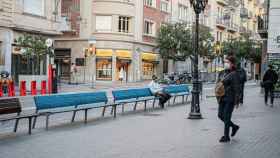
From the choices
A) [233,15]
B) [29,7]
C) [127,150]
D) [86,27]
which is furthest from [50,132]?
[233,15]

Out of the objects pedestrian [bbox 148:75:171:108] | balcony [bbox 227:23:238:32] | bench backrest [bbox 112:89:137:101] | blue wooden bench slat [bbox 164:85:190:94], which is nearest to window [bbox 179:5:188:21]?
balcony [bbox 227:23:238:32]

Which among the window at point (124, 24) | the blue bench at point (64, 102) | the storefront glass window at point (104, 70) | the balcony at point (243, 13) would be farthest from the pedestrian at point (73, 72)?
the balcony at point (243, 13)

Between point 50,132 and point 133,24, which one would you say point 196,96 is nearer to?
point 50,132

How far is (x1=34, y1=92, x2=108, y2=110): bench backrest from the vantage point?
12641 millimetres

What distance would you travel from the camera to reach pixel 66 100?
13836 mm

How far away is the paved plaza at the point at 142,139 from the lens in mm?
8914

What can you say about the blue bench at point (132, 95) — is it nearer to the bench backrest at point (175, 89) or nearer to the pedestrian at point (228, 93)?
the bench backrest at point (175, 89)

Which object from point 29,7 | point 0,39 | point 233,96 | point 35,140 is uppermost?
point 29,7

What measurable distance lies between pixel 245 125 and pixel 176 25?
39.5m

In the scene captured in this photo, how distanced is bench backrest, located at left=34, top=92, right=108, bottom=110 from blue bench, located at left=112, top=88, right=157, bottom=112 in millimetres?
1287

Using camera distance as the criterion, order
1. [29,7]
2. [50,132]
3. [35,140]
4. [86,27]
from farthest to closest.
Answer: [86,27] < [29,7] < [50,132] < [35,140]

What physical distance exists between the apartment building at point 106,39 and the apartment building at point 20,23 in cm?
811

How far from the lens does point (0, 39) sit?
32062 millimetres

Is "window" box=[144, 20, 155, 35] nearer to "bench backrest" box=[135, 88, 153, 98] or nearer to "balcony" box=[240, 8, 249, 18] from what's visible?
"bench backrest" box=[135, 88, 153, 98]
